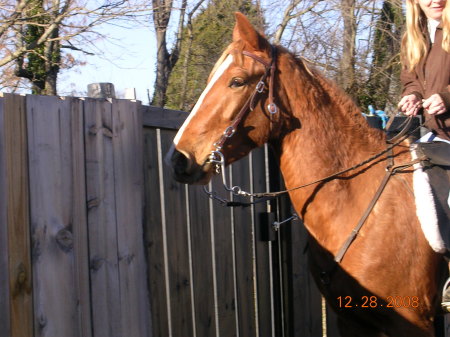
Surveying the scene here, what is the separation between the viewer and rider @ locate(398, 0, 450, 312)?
3.30 meters

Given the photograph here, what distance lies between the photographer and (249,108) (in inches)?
126

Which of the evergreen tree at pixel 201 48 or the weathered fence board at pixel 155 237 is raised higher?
the evergreen tree at pixel 201 48

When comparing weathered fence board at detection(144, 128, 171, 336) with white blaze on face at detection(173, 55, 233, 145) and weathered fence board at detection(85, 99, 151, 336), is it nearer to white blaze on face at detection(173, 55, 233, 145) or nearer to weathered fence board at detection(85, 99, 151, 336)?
weathered fence board at detection(85, 99, 151, 336)

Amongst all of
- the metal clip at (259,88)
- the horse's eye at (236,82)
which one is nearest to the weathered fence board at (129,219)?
the horse's eye at (236,82)

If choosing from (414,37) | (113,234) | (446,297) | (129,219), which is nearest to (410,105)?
(414,37)

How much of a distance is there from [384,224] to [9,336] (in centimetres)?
194

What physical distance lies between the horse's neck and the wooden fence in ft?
2.80

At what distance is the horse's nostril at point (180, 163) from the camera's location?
305 cm

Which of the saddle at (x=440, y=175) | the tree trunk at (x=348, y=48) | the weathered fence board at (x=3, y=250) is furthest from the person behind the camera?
the tree trunk at (x=348, y=48)

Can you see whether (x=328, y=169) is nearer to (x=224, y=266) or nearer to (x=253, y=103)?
(x=253, y=103)

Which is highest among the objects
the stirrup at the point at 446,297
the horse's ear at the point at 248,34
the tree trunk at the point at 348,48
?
the tree trunk at the point at 348,48

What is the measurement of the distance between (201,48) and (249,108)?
15.4 meters

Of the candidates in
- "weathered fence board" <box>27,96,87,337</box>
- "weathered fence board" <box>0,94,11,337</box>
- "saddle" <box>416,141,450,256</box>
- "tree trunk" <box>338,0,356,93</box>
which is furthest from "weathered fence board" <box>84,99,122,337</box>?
"tree trunk" <box>338,0,356,93</box>

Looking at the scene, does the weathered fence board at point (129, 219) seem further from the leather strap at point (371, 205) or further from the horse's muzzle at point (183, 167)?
the leather strap at point (371, 205)
